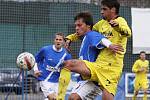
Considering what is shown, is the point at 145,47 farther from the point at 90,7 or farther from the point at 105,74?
the point at 105,74

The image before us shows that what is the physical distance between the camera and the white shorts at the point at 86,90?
26.9 ft

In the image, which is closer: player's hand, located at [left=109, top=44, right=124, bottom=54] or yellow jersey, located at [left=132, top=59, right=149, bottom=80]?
player's hand, located at [left=109, top=44, right=124, bottom=54]

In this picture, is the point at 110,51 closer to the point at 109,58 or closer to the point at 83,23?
the point at 109,58

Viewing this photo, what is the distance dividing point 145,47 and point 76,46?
269cm

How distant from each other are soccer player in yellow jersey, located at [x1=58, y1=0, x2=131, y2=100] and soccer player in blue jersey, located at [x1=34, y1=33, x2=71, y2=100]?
126 inches

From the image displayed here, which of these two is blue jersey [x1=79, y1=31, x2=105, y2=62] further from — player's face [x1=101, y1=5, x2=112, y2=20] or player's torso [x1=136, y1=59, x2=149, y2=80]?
player's torso [x1=136, y1=59, x2=149, y2=80]

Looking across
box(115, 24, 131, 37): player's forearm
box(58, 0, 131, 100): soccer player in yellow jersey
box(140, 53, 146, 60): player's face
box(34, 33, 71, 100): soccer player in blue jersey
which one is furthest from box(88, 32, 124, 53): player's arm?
box(140, 53, 146, 60): player's face

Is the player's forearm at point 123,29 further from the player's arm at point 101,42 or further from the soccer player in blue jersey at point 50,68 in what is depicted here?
the soccer player in blue jersey at point 50,68

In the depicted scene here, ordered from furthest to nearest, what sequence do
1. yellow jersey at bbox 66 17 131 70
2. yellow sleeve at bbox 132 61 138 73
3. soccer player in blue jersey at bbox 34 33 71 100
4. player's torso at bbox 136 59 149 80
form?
1. player's torso at bbox 136 59 149 80
2. yellow sleeve at bbox 132 61 138 73
3. soccer player in blue jersey at bbox 34 33 71 100
4. yellow jersey at bbox 66 17 131 70

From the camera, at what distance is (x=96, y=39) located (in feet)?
26.8

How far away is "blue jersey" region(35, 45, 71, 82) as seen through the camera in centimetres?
1175

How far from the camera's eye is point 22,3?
19156mm

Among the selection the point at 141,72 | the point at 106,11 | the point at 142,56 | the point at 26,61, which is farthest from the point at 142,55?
the point at 106,11

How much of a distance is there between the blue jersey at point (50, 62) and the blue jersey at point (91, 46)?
325cm
